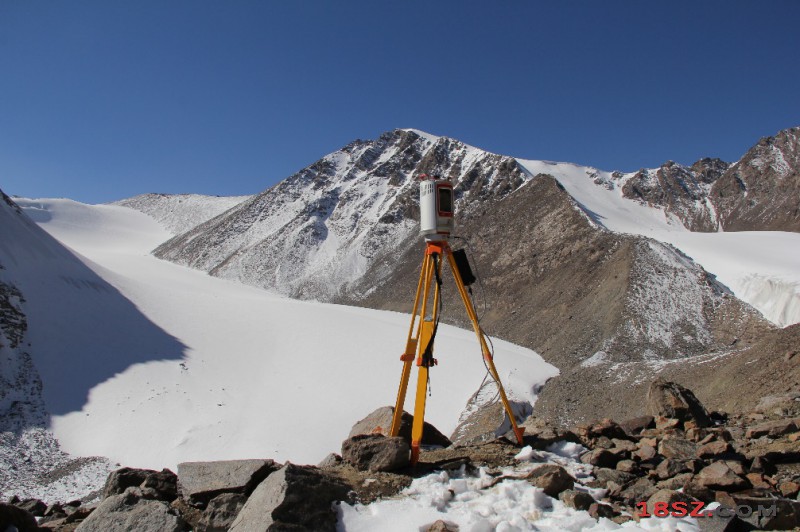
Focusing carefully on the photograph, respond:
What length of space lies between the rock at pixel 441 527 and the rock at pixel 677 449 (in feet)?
11.1

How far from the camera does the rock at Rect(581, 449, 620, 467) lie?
6872 millimetres

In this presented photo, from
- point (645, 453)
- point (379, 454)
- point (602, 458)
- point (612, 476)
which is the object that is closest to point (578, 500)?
point (612, 476)

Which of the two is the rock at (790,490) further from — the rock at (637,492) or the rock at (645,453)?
the rock at (645,453)

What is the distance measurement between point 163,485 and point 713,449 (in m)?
7.45

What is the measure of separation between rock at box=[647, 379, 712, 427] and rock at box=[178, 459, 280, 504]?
7595 mm

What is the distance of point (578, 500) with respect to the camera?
5555 millimetres

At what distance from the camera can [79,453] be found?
1923 cm

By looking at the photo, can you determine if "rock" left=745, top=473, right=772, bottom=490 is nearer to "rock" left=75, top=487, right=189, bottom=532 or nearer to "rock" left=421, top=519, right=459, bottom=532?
"rock" left=421, top=519, right=459, bottom=532

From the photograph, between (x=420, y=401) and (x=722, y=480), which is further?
(x=420, y=401)

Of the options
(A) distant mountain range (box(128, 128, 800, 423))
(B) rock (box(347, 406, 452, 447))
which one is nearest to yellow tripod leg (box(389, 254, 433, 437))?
(B) rock (box(347, 406, 452, 447))

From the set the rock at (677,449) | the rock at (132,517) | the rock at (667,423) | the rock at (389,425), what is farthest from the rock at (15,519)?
the rock at (667,423)

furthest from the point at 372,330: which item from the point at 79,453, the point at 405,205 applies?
the point at 405,205

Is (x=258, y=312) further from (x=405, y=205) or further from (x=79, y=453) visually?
(x=405, y=205)

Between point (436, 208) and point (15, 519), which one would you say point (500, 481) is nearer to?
point (436, 208)
